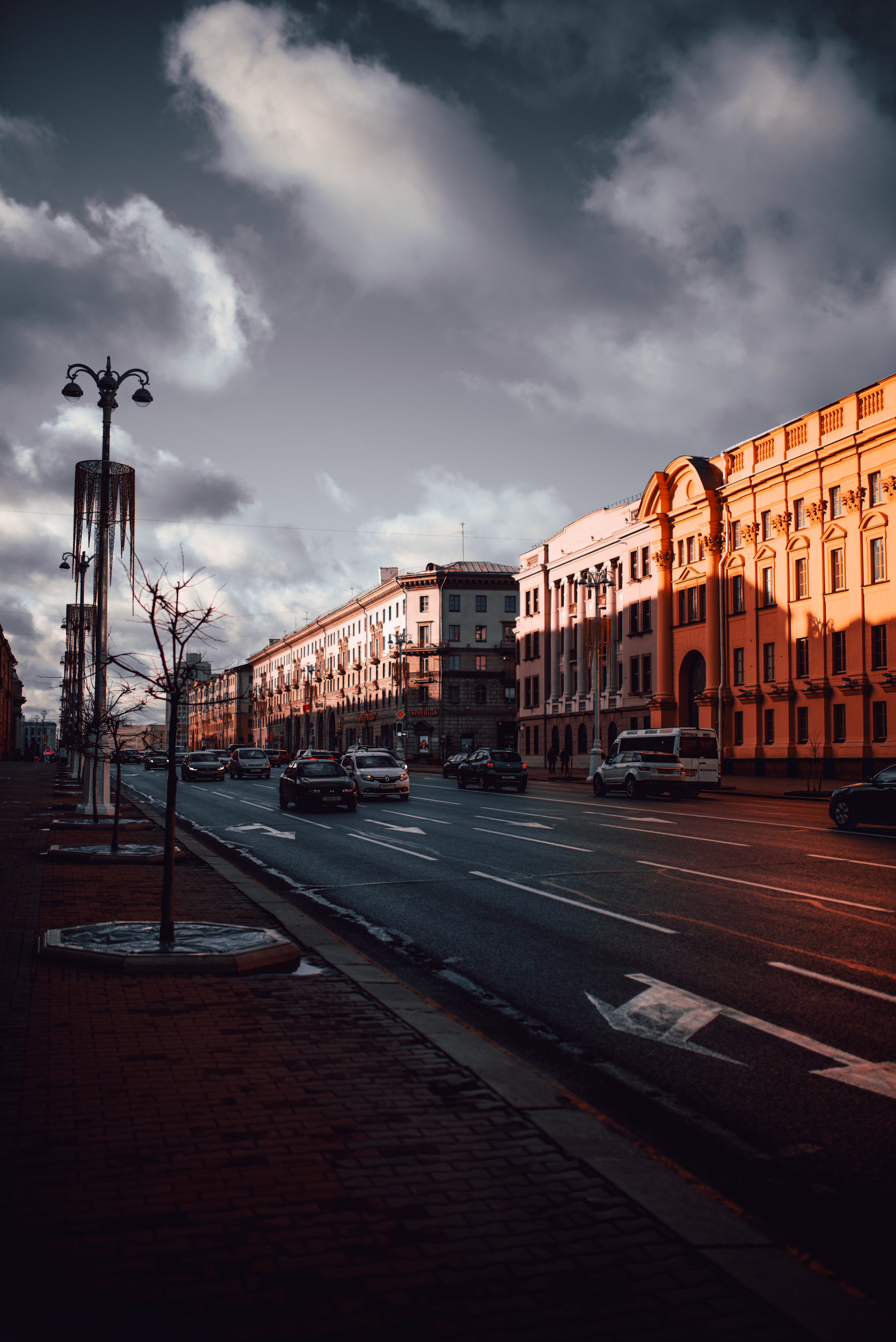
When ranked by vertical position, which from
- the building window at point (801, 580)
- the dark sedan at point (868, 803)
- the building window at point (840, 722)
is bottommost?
the dark sedan at point (868, 803)

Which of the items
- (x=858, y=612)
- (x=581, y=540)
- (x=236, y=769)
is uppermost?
(x=581, y=540)

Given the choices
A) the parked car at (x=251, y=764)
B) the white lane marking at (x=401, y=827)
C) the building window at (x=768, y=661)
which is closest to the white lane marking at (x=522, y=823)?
the white lane marking at (x=401, y=827)

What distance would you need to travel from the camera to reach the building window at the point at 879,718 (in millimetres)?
41812

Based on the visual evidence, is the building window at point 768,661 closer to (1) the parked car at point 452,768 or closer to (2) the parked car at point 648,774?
(2) the parked car at point 648,774

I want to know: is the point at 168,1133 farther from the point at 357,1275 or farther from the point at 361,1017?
the point at 361,1017

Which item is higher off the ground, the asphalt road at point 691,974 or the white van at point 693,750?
the white van at point 693,750

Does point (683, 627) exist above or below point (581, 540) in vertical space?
below

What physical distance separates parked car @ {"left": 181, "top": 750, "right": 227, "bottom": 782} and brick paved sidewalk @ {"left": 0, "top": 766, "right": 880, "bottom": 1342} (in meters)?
47.1

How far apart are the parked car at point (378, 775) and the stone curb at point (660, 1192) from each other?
26472 millimetres

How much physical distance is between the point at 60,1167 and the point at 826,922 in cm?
854

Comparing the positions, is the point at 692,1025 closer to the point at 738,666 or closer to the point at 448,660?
the point at 738,666

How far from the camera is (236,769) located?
59.4m

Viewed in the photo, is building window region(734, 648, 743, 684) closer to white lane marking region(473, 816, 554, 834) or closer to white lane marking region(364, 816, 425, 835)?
white lane marking region(473, 816, 554, 834)

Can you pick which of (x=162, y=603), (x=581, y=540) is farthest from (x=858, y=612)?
(x=162, y=603)
